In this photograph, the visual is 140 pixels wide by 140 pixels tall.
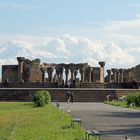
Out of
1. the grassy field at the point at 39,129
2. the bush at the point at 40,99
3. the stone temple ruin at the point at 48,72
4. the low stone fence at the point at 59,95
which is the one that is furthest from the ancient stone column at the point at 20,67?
the grassy field at the point at 39,129

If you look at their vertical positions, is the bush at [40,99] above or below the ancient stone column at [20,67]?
below

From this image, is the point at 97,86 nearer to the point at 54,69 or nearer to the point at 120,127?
the point at 54,69

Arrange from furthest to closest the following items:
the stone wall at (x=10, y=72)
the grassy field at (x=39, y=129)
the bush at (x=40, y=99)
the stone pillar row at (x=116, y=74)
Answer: the stone pillar row at (x=116, y=74), the stone wall at (x=10, y=72), the bush at (x=40, y=99), the grassy field at (x=39, y=129)

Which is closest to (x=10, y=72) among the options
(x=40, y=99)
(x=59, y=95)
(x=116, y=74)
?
(x=116, y=74)

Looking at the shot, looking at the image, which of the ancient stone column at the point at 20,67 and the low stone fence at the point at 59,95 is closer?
the low stone fence at the point at 59,95

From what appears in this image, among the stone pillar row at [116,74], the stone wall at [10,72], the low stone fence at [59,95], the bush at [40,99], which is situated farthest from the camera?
the stone pillar row at [116,74]

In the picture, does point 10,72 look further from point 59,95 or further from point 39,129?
point 39,129

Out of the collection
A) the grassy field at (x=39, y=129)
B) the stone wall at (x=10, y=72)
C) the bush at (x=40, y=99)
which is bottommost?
the grassy field at (x=39, y=129)

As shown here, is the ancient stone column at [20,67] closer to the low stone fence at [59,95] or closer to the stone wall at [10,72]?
the stone wall at [10,72]

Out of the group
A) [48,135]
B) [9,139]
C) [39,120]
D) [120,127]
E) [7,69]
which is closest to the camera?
[9,139]

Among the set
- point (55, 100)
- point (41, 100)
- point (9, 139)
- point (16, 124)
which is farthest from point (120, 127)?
point (55, 100)

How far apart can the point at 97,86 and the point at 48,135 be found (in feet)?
165

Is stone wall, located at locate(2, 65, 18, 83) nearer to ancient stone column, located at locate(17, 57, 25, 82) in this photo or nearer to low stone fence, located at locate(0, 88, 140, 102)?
ancient stone column, located at locate(17, 57, 25, 82)

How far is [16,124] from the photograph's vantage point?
26047 millimetres
